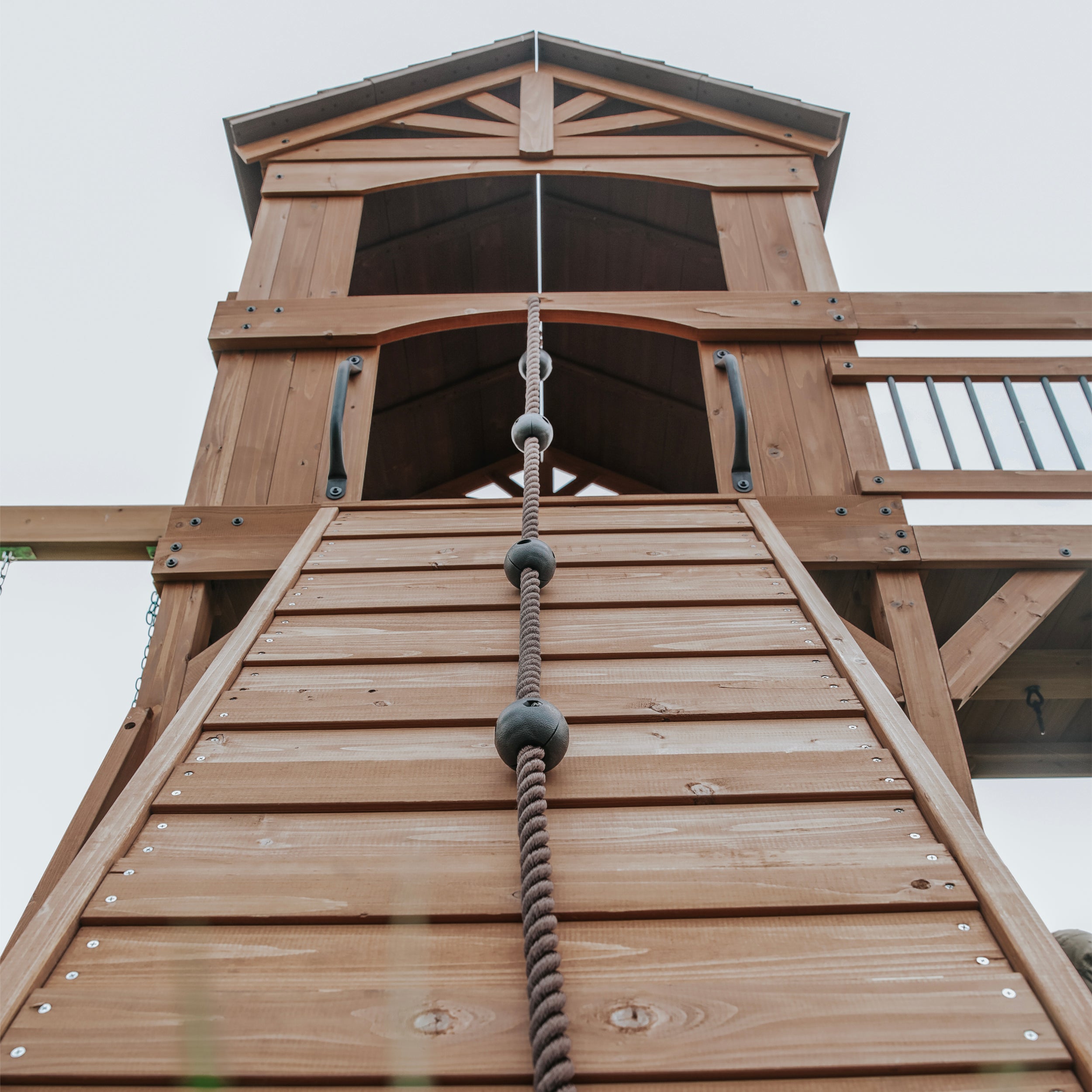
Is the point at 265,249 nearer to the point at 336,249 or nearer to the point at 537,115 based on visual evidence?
the point at 336,249

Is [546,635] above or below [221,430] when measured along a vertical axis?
below

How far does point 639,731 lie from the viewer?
1501 mm

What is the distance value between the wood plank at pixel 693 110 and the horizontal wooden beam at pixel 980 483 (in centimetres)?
206

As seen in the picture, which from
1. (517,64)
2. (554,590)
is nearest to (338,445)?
(554,590)

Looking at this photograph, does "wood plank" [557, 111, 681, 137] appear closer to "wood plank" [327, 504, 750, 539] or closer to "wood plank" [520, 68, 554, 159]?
"wood plank" [520, 68, 554, 159]

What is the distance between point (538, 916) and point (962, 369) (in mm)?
2617

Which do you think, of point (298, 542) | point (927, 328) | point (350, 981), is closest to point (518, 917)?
point (350, 981)

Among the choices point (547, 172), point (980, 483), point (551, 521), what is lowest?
point (551, 521)

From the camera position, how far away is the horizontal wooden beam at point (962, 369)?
9.61ft

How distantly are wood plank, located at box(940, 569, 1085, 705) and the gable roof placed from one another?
2.39 metres

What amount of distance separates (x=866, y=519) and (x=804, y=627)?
88 centimetres

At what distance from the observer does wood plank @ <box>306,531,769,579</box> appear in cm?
211

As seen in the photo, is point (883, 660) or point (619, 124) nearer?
point (883, 660)

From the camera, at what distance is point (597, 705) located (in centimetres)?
155
